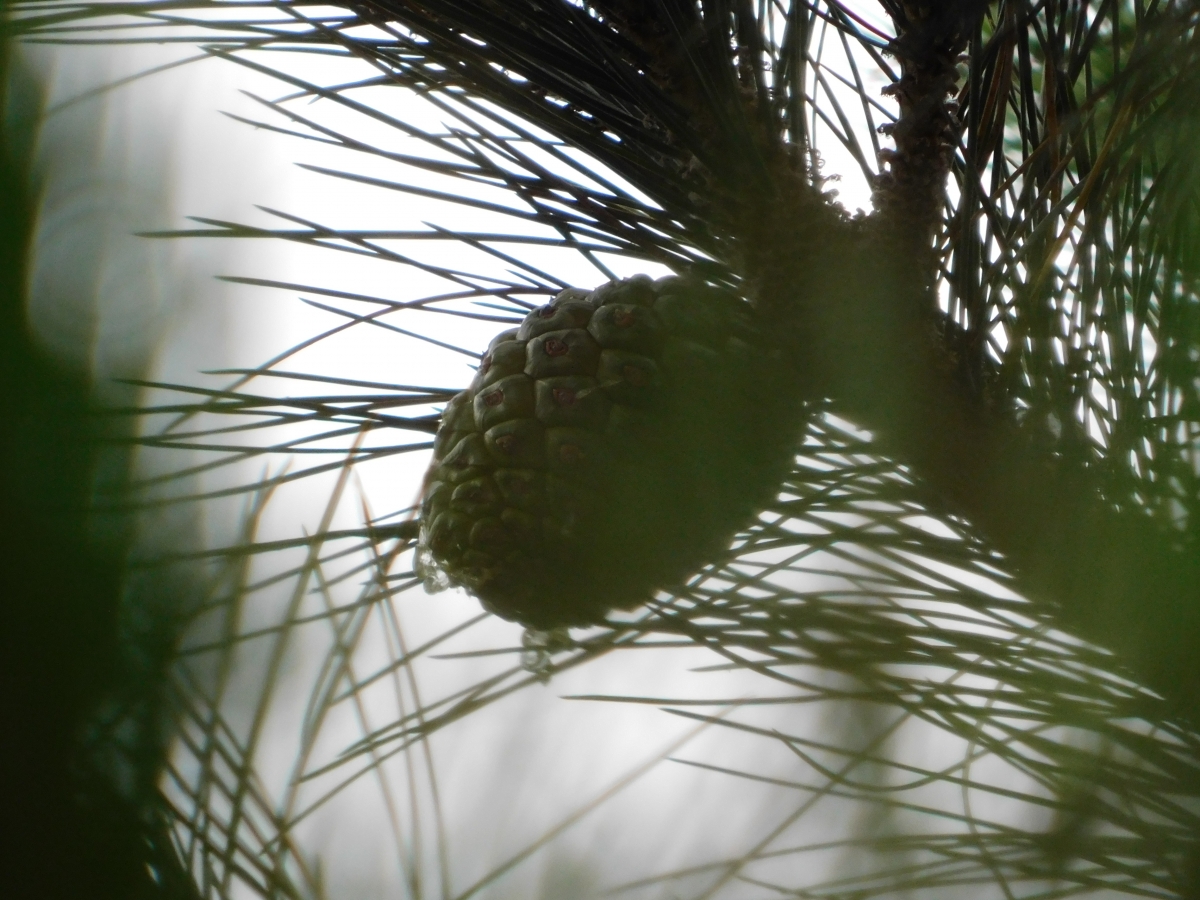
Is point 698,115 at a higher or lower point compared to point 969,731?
higher

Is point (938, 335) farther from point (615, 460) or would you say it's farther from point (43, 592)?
point (43, 592)

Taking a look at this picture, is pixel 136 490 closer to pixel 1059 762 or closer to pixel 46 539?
pixel 46 539

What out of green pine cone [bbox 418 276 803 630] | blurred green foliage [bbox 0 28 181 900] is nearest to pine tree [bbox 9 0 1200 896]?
green pine cone [bbox 418 276 803 630]

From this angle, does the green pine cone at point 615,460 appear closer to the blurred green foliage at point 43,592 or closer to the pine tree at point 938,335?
the pine tree at point 938,335

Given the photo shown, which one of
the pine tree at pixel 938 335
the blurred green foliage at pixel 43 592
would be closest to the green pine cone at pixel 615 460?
the pine tree at pixel 938 335

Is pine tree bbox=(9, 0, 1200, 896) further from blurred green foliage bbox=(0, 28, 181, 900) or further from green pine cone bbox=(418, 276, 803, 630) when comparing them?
blurred green foliage bbox=(0, 28, 181, 900)

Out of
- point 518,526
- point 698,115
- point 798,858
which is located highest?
point 698,115

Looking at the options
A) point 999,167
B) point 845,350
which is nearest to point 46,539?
point 845,350

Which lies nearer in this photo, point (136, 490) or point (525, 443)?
point (136, 490)
